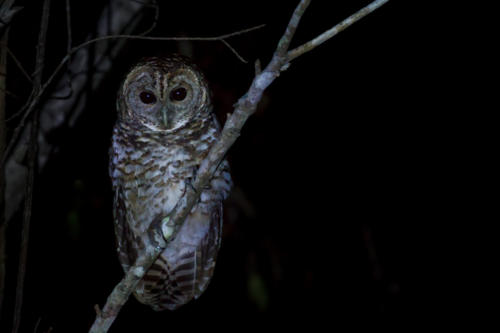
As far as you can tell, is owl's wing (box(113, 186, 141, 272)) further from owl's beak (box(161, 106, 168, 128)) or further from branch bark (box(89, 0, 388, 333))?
branch bark (box(89, 0, 388, 333))

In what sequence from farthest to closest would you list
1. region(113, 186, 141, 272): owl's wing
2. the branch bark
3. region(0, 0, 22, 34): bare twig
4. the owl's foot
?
region(113, 186, 141, 272): owl's wing → region(0, 0, 22, 34): bare twig → the owl's foot → the branch bark

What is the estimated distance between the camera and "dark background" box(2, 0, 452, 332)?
4.76m

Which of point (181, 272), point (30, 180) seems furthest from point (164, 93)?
point (181, 272)

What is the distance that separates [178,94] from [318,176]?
10.9ft

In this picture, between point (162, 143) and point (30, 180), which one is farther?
point (162, 143)

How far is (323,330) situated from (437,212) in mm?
1644

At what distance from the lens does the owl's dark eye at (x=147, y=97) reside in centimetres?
260

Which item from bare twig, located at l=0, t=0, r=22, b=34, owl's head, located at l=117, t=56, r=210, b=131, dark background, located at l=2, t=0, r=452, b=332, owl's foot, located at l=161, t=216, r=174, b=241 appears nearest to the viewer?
owl's foot, located at l=161, t=216, r=174, b=241

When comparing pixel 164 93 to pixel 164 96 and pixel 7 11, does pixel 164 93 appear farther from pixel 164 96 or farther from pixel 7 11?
pixel 7 11

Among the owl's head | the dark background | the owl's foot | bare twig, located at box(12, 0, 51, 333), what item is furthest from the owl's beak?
the dark background

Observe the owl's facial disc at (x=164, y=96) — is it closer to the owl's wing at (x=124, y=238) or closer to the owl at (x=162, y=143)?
the owl at (x=162, y=143)

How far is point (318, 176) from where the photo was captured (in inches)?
225

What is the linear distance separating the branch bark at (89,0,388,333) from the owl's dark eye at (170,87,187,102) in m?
0.72

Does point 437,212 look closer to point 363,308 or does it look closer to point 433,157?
point 433,157
